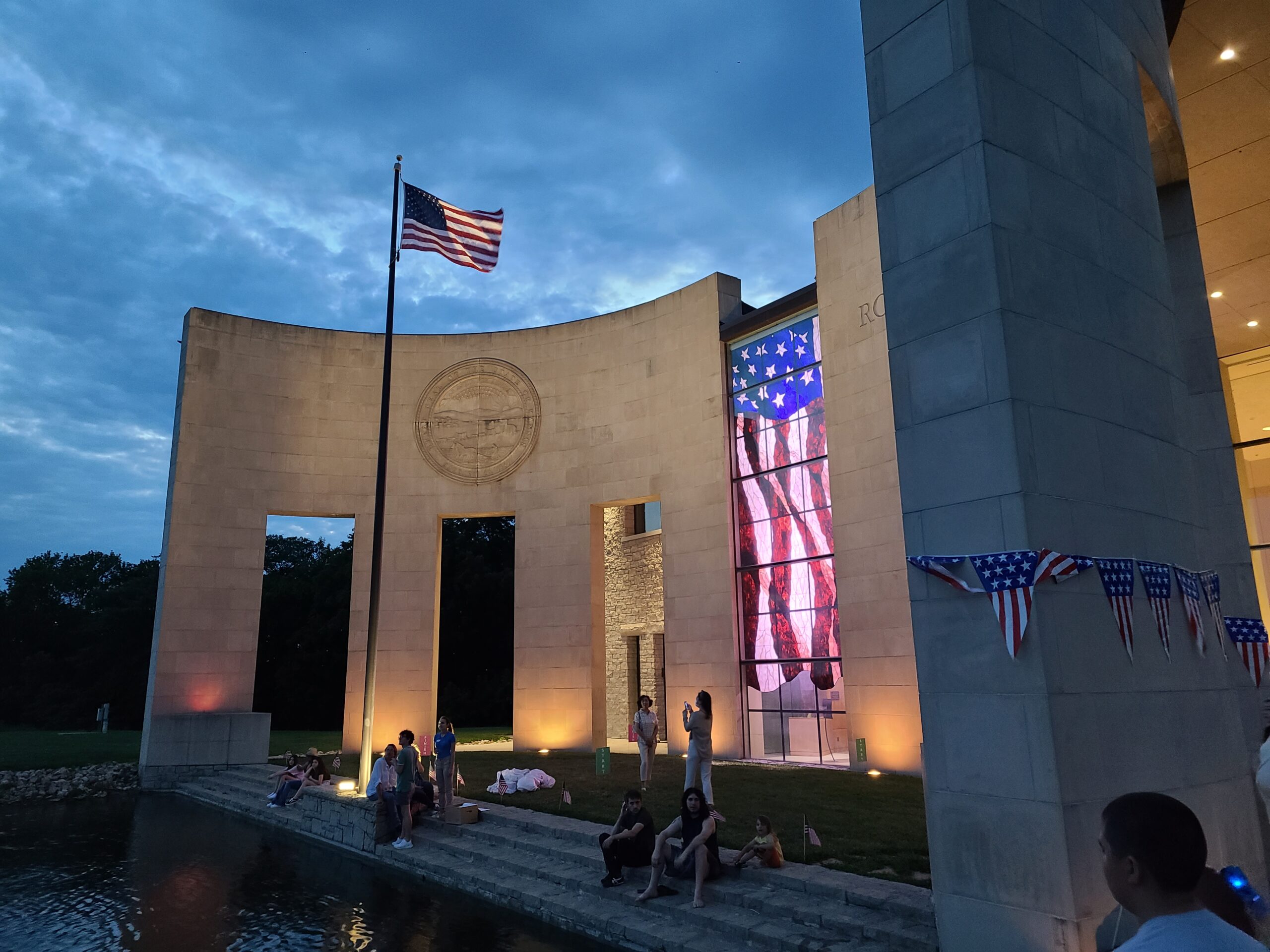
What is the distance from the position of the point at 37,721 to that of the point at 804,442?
48295 mm

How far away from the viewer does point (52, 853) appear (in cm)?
1192

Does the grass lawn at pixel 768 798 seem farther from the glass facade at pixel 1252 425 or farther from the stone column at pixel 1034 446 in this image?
the glass facade at pixel 1252 425

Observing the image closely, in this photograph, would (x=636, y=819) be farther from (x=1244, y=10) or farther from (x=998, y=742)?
(x=1244, y=10)

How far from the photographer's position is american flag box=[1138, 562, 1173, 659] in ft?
22.6

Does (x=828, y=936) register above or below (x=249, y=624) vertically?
below

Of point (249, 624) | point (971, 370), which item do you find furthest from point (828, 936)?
point (249, 624)

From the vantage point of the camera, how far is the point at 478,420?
23.3 meters

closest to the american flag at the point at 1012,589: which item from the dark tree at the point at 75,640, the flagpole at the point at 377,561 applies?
the flagpole at the point at 377,561

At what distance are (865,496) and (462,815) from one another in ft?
32.5

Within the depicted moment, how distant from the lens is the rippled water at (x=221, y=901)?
7973mm

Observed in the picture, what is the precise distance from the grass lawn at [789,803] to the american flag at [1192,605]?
3.39 meters

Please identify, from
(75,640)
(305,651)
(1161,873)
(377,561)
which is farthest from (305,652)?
(1161,873)

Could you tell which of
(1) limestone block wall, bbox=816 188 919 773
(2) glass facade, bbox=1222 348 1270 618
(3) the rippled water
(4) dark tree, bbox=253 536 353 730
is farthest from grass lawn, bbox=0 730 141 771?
(2) glass facade, bbox=1222 348 1270 618

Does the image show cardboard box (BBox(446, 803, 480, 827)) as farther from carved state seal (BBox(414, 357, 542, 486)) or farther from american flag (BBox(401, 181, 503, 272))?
carved state seal (BBox(414, 357, 542, 486))
